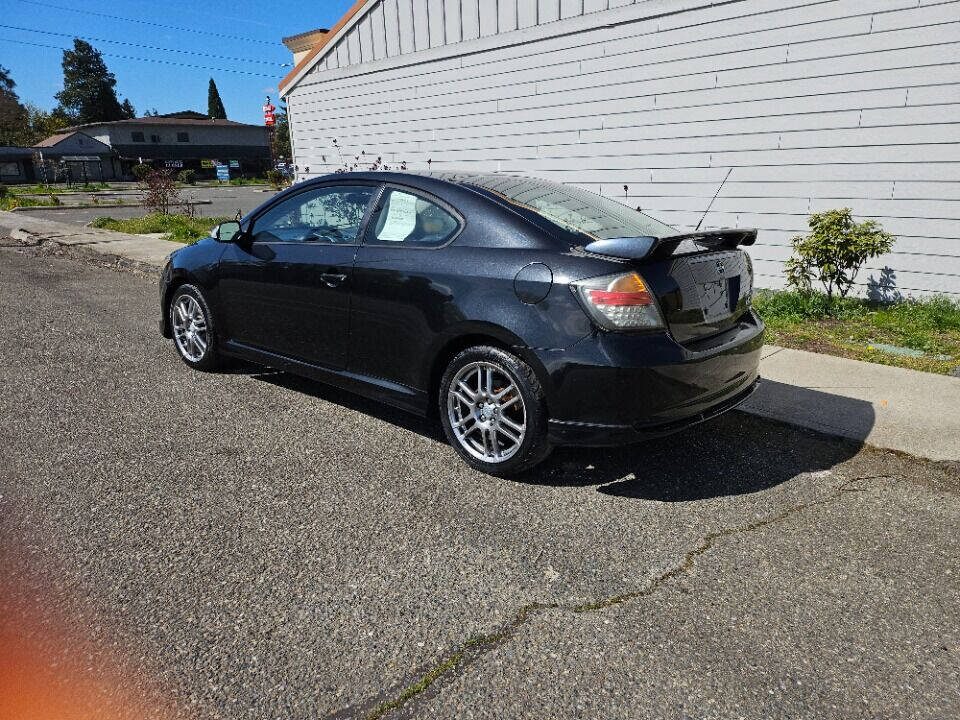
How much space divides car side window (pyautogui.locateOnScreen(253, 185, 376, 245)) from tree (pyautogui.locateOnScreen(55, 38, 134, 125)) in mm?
120496

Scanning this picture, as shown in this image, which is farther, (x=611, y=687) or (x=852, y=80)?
(x=852, y=80)

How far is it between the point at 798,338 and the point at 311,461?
457 cm

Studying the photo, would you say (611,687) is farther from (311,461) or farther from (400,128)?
(400,128)

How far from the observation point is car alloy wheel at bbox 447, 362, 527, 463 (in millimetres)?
3484

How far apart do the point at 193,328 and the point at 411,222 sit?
232 centimetres

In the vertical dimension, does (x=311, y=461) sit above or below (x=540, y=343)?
below

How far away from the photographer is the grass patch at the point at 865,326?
225 inches

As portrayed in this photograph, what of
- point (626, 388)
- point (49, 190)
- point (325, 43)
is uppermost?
point (325, 43)

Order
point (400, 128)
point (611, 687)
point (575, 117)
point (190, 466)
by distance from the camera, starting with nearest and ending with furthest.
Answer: point (611, 687)
point (190, 466)
point (575, 117)
point (400, 128)

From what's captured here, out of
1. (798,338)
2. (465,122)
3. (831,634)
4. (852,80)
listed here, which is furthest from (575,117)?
(831,634)

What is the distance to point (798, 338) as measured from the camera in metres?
6.25

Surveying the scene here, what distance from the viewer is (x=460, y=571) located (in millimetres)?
2768

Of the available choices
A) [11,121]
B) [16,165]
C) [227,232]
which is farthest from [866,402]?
[11,121]

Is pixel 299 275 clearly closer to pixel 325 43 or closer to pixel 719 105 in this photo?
pixel 719 105
